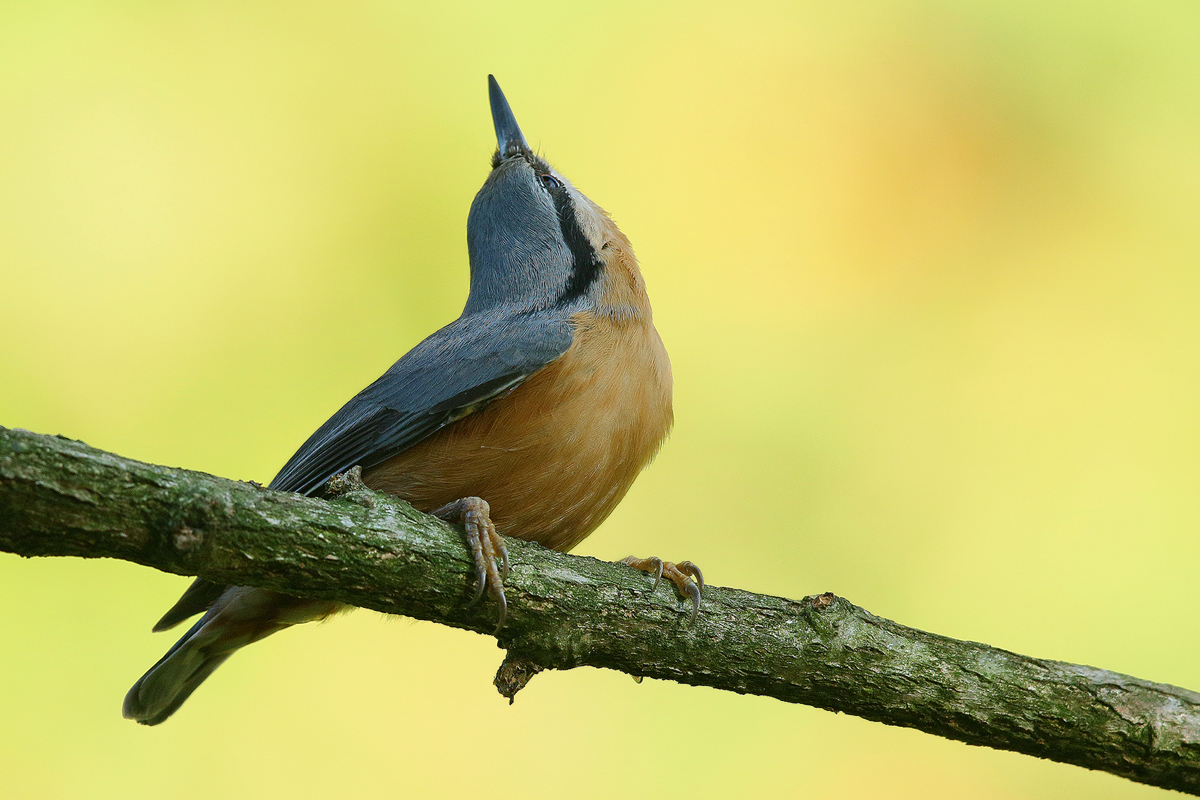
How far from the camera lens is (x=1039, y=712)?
2602mm

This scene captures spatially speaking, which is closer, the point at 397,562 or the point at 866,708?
the point at 397,562

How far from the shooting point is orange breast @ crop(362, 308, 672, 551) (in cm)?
300

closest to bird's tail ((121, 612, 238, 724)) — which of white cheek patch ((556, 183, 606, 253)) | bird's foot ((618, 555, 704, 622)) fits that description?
bird's foot ((618, 555, 704, 622))

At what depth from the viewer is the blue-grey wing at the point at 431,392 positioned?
304 centimetres

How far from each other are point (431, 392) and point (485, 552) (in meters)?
0.88

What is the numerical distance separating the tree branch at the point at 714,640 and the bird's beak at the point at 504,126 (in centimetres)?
237

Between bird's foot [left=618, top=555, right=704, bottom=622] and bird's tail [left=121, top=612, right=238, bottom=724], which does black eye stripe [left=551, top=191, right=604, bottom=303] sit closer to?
bird's foot [left=618, top=555, right=704, bottom=622]

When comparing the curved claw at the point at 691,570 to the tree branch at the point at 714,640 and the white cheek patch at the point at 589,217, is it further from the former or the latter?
the white cheek patch at the point at 589,217

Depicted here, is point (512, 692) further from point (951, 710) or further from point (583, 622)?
point (951, 710)

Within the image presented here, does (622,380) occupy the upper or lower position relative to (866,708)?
upper

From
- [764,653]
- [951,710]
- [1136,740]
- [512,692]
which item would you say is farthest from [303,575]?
[1136,740]

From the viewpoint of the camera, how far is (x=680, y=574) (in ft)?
8.91

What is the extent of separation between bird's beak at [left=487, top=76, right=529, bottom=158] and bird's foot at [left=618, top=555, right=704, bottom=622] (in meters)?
2.17

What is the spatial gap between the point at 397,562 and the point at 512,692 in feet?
1.74
